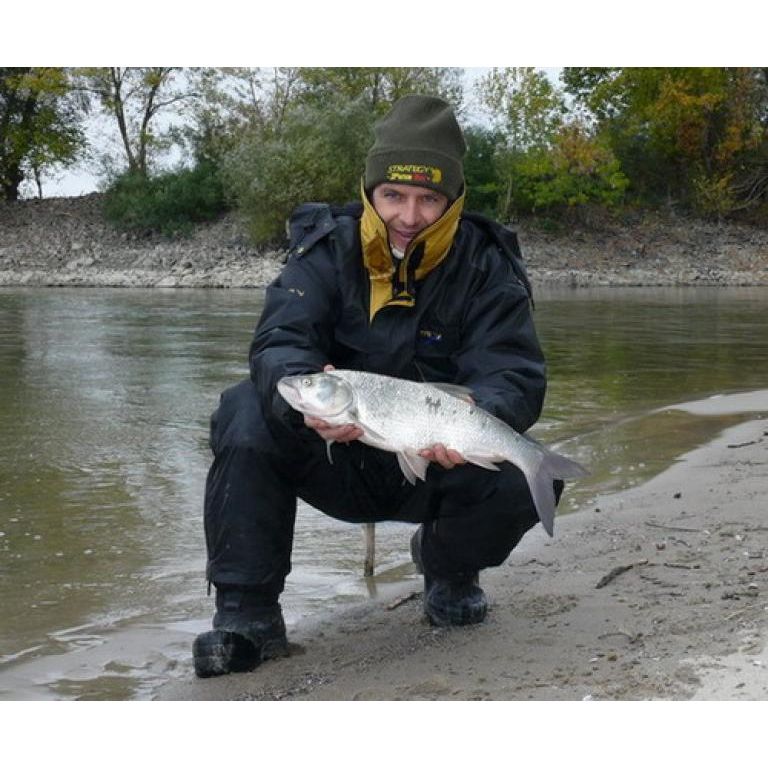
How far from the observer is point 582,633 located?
4.03 meters

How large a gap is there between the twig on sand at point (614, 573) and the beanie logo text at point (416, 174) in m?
1.63

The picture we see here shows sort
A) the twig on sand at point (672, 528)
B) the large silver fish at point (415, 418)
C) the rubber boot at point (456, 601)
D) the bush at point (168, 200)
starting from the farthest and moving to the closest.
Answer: the bush at point (168, 200) → the twig on sand at point (672, 528) → the rubber boot at point (456, 601) → the large silver fish at point (415, 418)

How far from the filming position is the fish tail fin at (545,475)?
3742mm

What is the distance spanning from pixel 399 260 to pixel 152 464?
408cm

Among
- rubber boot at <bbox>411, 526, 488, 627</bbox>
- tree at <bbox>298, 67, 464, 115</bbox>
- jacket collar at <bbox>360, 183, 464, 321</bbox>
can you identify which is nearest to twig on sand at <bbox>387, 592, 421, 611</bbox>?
rubber boot at <bbox>411, 526, 488, 627</bbox>

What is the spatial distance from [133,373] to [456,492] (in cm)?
903

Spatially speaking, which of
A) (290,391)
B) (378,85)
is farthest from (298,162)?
(290,391)

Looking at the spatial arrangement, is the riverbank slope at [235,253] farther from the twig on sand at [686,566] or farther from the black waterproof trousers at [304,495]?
the black waterproof trousers at [304,495]

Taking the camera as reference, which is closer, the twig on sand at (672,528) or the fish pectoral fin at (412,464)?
the fish pectoral fin at (412,464)

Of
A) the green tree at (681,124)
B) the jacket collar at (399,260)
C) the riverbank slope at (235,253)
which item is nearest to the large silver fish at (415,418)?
the jacket collar at (399,260)

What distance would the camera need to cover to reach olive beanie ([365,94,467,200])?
411 centimetres

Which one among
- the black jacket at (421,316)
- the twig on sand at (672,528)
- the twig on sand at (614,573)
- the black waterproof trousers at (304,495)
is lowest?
the twig on sand at (672,528)

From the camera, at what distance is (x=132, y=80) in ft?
117
